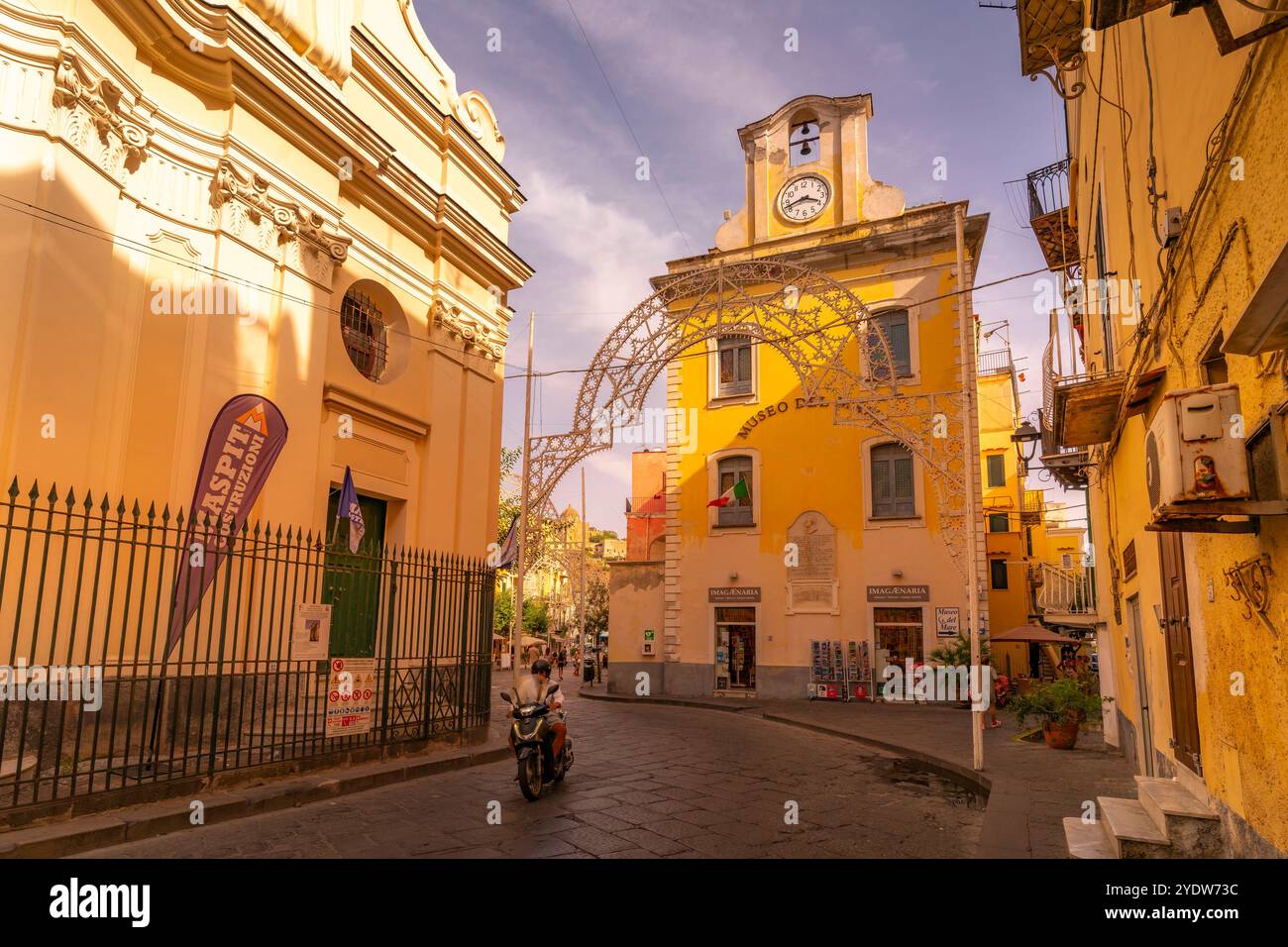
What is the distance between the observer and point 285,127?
10.8 m

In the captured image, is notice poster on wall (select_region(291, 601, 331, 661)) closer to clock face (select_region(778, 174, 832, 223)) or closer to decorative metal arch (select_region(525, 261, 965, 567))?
decorative metal arch (select_region(525, 261, 965, 567))

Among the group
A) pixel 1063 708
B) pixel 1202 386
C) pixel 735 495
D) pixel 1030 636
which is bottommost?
pixel 1063 708

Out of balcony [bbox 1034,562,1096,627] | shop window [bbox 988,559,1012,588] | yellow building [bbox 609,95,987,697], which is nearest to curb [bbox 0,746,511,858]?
balcony [bbox 1034,562,1096,627]

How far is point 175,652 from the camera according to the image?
878 cm

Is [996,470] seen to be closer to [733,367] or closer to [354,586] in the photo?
[733,367]

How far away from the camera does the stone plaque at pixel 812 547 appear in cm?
2159

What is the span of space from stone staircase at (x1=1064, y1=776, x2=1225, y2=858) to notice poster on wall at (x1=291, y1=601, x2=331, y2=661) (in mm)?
6910

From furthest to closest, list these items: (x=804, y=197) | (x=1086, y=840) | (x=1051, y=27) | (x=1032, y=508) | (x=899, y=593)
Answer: (x=1032, y=508)
(x=804, y=197)
(x=899, y=593)
(x=1051, y=27)
(x=1086, y=840)

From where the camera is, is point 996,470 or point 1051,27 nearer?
point 1051,27

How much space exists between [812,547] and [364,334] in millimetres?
13017

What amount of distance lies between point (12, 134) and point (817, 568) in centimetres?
1813

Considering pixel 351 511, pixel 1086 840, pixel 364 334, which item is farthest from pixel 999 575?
pixel 1086 840

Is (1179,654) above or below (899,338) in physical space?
below
